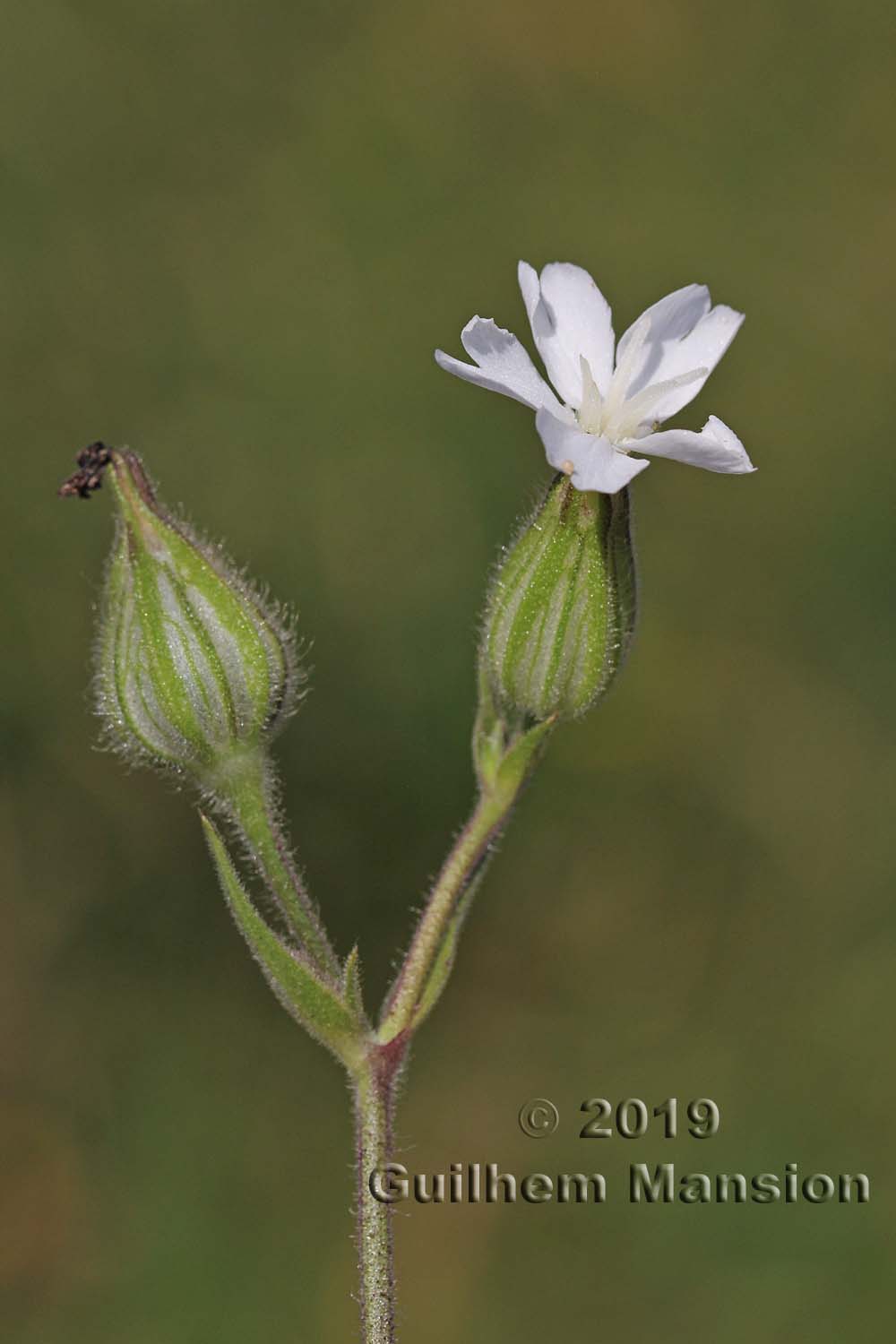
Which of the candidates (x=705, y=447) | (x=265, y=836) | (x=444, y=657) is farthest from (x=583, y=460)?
(x=444, y=657)

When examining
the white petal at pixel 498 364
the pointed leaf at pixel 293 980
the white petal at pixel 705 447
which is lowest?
the pointed leaf at pixel 293 980

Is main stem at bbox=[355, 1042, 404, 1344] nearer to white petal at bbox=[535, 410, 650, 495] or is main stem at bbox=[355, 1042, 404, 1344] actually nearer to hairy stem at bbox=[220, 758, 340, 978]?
hairy stem at bbox=[220, 758, 340, 978]

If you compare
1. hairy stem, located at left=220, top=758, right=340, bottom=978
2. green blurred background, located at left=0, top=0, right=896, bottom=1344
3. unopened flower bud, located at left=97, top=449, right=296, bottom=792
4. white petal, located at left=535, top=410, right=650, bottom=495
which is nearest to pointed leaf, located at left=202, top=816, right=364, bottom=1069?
hairy stem, located at left=220, top=758, right=340, bottom=978

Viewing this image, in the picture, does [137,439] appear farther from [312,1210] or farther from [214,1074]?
[312,1210]

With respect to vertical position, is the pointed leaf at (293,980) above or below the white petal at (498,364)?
below

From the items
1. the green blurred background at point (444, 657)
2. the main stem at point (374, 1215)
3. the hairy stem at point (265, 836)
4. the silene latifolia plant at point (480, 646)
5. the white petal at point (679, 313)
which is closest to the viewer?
the main stem at point (374, 1215)

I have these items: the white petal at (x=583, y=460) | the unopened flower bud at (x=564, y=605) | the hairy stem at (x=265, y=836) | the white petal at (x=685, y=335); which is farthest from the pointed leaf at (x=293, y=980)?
the white petal at (x=685, y=335)

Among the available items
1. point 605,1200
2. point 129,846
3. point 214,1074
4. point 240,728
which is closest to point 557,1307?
point 605,1200

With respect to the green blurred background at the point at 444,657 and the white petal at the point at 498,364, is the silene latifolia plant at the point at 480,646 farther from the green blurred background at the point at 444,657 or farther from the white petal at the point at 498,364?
the green blurred background at the point at 444,657
